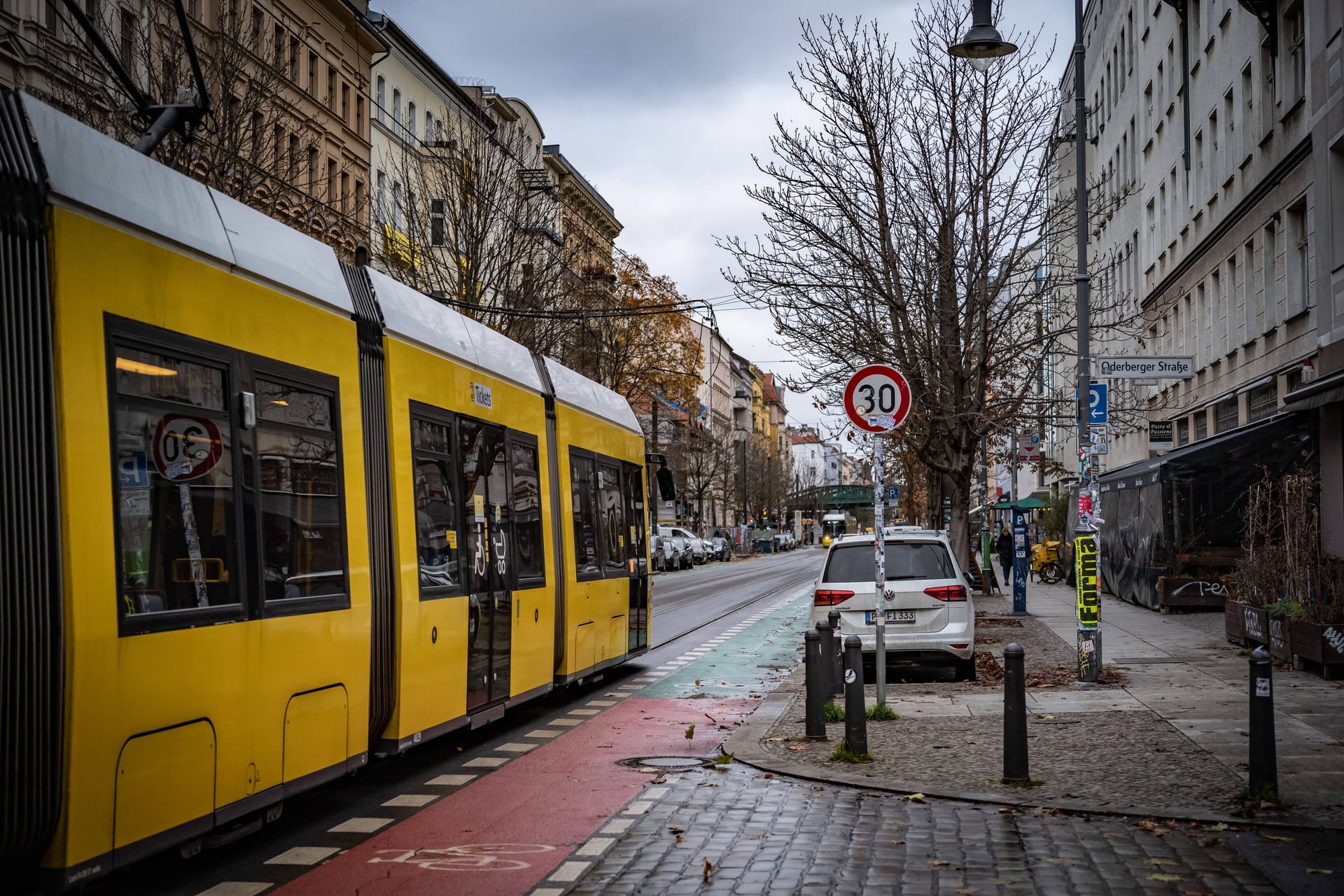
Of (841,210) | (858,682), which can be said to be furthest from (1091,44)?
(858,682)

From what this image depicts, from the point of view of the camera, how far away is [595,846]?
26.0 feet

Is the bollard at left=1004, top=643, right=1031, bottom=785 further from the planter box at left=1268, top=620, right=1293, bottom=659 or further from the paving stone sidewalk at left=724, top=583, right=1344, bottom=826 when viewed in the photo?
the planter box at left=1268, top=620, right=1293, bottom=659

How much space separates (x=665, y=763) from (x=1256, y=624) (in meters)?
9.93

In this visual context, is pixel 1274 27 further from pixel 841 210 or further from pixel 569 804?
pixel 569 804

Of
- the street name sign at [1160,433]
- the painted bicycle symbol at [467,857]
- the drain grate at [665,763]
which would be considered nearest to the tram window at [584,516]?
the drain grate at [665,763]

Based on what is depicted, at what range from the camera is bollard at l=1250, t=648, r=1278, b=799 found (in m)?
8.33

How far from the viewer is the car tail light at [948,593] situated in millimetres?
16469

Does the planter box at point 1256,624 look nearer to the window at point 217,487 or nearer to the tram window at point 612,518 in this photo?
the tram window at point 612,518

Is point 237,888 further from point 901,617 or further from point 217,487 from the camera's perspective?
point 901,617

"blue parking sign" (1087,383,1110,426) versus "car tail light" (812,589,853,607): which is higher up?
"blue parking sign" (1087,383,1110,426)

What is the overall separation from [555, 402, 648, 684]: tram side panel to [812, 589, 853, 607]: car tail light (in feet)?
7.23

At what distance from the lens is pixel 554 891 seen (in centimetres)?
687

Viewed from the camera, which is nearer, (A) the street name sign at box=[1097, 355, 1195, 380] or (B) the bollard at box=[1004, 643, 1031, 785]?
(B) the bollard at box=[1004, 643, 1031, 785]

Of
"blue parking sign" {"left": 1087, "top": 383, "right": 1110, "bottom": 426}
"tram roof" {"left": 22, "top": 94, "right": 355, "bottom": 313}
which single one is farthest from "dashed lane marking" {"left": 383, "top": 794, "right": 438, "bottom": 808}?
"blue parking sign" {"left": 1087, "top": 383, "right": 1110, "bottom": 426}
